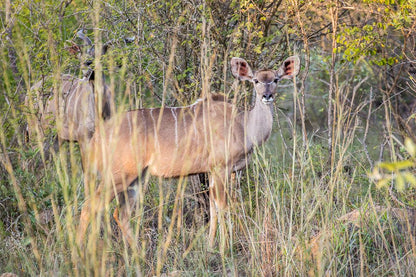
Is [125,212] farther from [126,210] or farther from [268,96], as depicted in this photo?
[268,96]

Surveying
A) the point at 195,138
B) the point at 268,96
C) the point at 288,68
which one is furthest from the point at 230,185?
the point at 288,68

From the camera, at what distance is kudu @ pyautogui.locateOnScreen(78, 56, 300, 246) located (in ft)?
13.6

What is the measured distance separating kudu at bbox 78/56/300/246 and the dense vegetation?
0.17 metres

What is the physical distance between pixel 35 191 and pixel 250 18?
Result: 6.80 feet

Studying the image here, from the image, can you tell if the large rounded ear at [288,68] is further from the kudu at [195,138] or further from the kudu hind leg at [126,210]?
the kudu hind leg at [126,210]

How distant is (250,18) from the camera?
459 centimetres

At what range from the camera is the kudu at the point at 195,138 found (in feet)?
13.6

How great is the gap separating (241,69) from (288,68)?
351 millimetres

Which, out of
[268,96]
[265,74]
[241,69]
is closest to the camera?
[268,96]

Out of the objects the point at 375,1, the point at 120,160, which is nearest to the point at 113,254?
the point at 120,160

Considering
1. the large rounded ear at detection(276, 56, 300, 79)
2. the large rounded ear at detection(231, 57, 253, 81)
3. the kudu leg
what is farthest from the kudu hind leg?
the large rounded ear at detection(276, 56, 300, 79)

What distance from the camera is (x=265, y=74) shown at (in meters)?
4.31

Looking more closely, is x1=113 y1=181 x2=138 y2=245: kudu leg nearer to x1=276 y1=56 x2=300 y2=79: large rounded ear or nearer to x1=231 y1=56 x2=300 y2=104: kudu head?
x1=231 y1=56 x2=300 y2=104: kudu head

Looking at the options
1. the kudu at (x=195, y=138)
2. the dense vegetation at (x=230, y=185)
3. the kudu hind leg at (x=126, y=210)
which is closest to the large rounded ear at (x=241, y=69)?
the kudu at (x=195, y=138)
